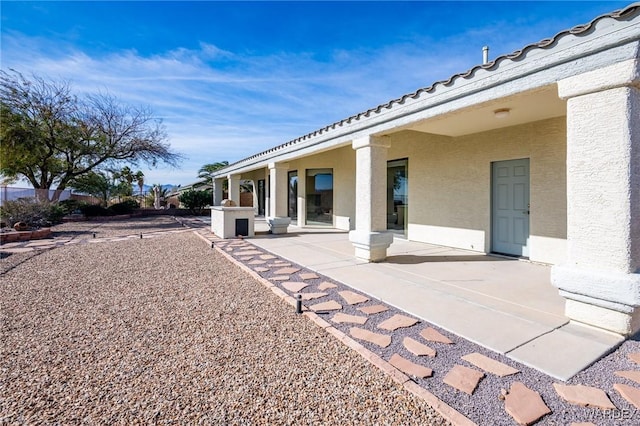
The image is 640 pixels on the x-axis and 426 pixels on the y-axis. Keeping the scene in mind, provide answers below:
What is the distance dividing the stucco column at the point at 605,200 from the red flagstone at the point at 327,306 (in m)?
2.58

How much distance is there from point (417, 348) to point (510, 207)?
214 inches

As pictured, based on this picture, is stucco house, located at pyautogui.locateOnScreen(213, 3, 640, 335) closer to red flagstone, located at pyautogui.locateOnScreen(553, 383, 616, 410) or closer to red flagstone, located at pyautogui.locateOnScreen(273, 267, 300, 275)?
red flagstone, located at pyautogui.locateOnScreen(553, 383, 616, 410)

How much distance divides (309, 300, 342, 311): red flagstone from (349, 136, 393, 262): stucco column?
2.48m

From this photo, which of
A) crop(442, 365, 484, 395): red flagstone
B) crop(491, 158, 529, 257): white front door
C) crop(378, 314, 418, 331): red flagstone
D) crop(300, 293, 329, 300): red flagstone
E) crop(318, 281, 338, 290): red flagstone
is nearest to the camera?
crop(442, 365, 484, 395): red flagstone

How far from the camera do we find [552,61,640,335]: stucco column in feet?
9.89

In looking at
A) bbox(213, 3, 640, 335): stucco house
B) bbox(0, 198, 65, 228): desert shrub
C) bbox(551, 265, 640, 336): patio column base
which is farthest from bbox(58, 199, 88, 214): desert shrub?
bbox(551, 265, 640, 336): patio column base

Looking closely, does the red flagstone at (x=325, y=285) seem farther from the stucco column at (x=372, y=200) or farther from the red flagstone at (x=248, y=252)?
the red flagstone at (x=248, y=252)

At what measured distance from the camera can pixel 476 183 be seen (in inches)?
296

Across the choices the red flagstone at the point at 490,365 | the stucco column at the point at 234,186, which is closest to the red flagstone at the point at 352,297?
the red flagstone at the point at 490,365

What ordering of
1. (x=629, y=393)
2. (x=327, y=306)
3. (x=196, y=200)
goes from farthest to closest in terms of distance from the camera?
(x=196, y=200) → (x=327, y=306) → (x=629, y=393)

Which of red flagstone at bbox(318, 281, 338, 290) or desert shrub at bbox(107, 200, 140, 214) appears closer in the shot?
red flagstone at bbox(318, 281, 338, 290)

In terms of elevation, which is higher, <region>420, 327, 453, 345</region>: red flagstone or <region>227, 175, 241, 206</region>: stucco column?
<region>227, 175, 241, 206</region>: stucco column

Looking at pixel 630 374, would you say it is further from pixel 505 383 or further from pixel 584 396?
pixel 505 383

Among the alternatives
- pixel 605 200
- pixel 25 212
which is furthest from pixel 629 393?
pixel 25 212
